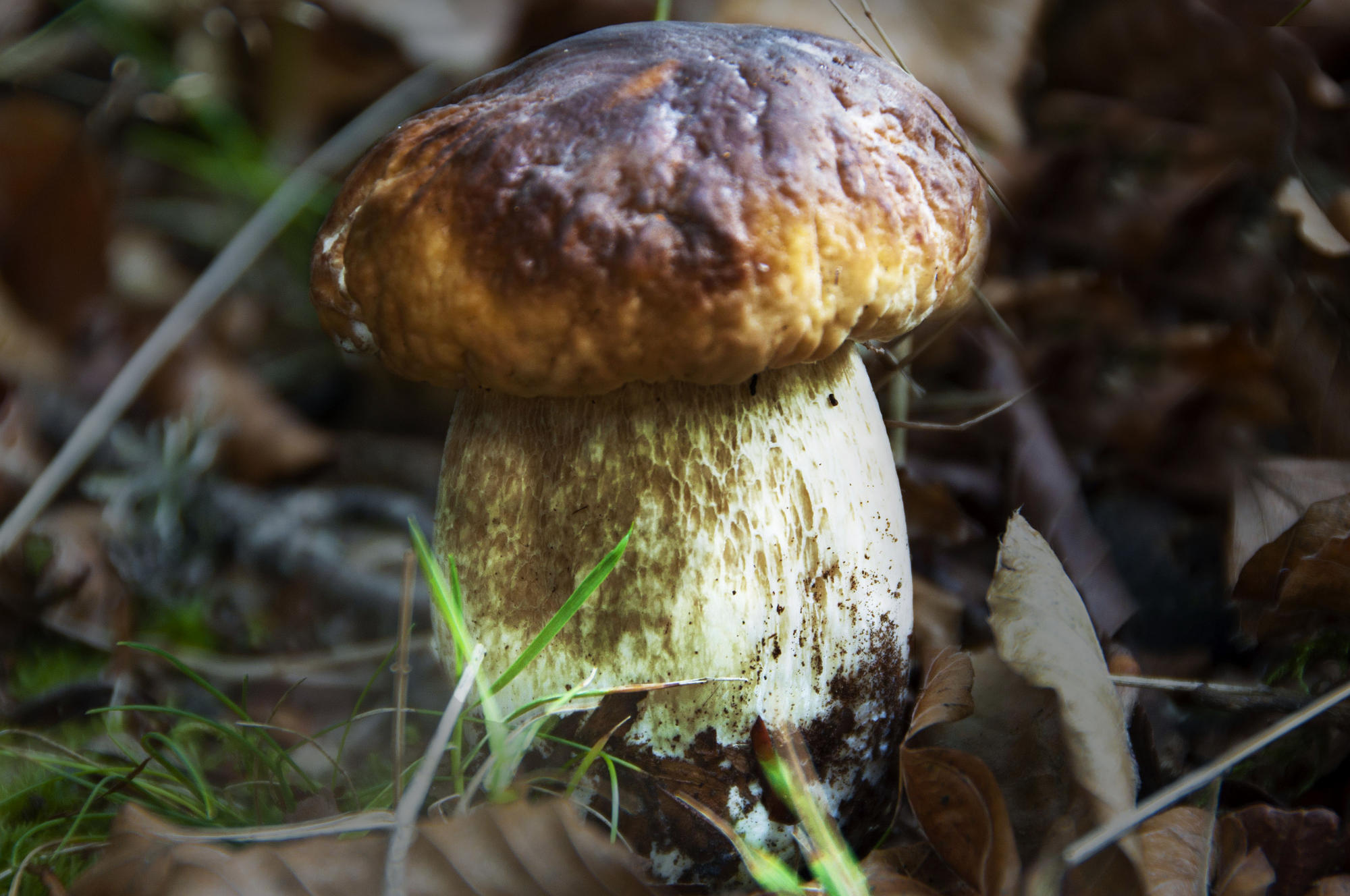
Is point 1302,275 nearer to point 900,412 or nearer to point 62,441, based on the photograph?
point 900,412

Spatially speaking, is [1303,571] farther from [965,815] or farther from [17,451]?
[17,451]

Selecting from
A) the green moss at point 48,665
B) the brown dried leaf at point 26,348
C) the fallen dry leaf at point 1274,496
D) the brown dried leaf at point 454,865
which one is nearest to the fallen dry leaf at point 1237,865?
the fallen dry leaf at point 1274,496

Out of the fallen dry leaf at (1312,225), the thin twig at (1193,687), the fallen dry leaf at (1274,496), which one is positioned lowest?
the thin twig at (1193,687)

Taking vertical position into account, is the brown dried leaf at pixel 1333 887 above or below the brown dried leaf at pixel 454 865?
below

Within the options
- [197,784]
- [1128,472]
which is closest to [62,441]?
[197,784]

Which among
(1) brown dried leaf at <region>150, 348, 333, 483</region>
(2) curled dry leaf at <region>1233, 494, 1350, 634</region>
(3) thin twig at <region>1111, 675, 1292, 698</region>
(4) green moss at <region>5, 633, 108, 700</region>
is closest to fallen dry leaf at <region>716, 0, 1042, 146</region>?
(2) curled dry leaf at <region>1233, 494, 1350, 634</region>

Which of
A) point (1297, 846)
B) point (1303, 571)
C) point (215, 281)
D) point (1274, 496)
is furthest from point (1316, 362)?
point (215, 281)

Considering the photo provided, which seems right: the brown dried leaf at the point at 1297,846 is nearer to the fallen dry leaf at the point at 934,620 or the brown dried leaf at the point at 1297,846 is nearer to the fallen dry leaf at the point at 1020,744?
the fallen dry leaf at the point at 1020,744
